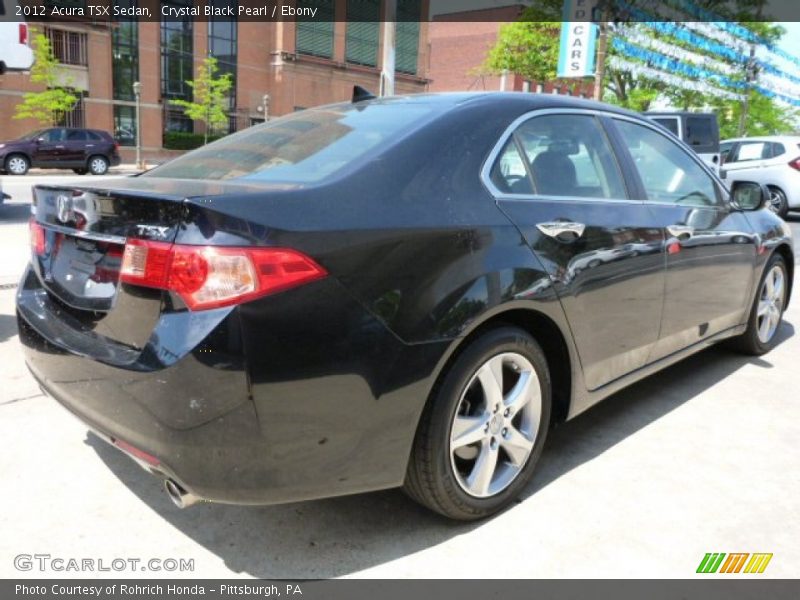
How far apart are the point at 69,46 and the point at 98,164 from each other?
12.9 m

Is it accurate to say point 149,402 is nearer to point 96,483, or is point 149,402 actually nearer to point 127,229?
point 127,229

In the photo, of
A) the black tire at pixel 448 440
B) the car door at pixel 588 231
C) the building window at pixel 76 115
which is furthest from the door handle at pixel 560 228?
the building window at pixel 76 115

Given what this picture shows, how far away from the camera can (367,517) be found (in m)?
2.68

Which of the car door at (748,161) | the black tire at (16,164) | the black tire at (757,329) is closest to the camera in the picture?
the black tire at (757,329)

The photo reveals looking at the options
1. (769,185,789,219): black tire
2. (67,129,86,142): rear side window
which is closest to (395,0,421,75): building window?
(67,129,86,142): rear side window

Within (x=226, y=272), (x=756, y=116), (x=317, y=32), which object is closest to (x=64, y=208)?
(x=226, y=272)

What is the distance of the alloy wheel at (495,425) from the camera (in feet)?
8.23

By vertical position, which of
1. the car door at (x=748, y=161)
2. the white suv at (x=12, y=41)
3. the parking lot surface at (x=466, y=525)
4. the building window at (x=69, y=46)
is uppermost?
the building window at (x=69, y=46)

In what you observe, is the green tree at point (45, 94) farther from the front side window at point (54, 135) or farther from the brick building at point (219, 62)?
the front side window at point (54, 135)

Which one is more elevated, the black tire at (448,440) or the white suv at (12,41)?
the white suv at (12,41)

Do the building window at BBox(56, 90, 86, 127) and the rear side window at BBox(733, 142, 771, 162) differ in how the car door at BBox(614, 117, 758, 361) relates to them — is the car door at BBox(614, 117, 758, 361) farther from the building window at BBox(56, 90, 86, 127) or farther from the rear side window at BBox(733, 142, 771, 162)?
the building window at BBox(56, 90, 86, 127)

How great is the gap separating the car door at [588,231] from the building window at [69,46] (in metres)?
36.9

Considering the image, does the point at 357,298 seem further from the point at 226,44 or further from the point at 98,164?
the point at 226,44

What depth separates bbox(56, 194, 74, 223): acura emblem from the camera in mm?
2393
